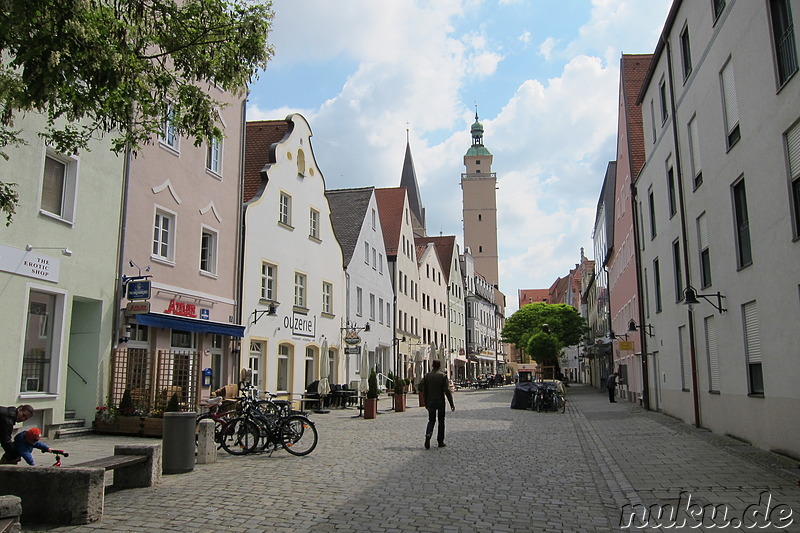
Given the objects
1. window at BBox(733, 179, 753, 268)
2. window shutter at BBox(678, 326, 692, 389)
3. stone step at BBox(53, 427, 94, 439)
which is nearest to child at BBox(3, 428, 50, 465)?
stone step at BBox(53, 427, 94, 439)

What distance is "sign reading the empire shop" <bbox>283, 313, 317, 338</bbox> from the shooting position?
79.8ft

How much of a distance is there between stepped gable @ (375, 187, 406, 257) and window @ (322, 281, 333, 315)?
39.5ft

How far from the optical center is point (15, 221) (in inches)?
498

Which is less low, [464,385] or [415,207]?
[415,207]

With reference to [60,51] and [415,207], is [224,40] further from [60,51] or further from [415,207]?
[415,207]

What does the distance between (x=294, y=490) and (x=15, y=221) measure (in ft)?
26.7

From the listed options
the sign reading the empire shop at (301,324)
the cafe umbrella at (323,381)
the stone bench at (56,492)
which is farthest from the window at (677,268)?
the stone bench at (56,492)

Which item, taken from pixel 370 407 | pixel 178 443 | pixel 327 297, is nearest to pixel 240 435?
pixel 178 443

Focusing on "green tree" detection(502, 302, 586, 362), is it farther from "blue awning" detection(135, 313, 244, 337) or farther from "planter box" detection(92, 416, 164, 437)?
"planter box" detection(92, 416, 164, 437)

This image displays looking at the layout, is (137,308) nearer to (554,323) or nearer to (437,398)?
(437,398)

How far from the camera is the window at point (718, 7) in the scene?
1358cm

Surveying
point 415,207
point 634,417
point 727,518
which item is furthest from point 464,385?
point 727,518

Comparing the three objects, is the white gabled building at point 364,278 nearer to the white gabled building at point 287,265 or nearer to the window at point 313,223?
the white gabled building at point 287,265

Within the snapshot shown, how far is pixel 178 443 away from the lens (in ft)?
31.7
